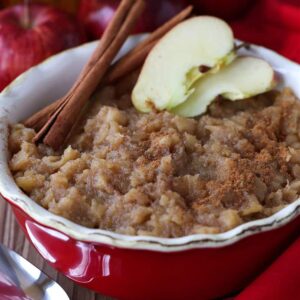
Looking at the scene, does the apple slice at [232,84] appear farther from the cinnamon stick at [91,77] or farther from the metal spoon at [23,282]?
the metal spoon at [23,282]

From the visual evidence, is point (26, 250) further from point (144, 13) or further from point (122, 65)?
point (144, 13)

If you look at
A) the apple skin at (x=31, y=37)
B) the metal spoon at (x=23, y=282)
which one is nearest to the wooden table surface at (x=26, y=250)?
the metal spoon at (x=23, y=282)

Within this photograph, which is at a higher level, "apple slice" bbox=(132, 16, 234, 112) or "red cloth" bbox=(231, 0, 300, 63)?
"apple slice" bbox=(132, 16, 234, 112)

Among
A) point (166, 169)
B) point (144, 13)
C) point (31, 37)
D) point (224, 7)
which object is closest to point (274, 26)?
point (224, 7)

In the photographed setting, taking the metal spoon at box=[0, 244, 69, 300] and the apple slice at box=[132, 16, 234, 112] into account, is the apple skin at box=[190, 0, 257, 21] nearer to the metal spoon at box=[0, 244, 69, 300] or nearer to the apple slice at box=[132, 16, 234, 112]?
the apple slice at box=[132, 16, 234, 112]

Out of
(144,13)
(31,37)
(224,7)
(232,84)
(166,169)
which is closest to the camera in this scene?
(166,169)

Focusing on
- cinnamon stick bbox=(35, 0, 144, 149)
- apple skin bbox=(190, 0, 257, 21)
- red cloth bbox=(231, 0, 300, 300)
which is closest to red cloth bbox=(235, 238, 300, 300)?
cinnamon stick bbox=(35, 0, 144, 149)
